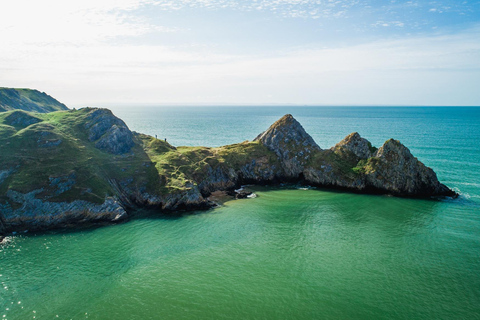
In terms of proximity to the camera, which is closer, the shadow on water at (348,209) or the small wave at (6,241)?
the small wave at (6,241)

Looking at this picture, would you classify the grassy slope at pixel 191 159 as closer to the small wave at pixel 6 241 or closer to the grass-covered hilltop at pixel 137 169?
the grass-covered hilltop at pixel 137 169

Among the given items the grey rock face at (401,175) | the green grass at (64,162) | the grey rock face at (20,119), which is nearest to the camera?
the green grass at (64,162)

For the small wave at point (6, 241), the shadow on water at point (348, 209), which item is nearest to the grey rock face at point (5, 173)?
the small wave at point (6, 241)

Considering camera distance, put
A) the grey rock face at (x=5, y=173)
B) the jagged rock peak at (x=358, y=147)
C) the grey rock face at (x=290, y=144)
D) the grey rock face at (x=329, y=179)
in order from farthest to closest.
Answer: the grey rock face at (x=290, y=144) → the jagged rock peak at (x=358, y=147) → the grey rock face at (x=329, y=179) → the grey rock face at (x=5, y=173)

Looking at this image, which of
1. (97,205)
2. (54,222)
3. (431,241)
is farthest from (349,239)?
(54,222)

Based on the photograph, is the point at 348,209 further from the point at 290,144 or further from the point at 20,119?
the point at 20,119

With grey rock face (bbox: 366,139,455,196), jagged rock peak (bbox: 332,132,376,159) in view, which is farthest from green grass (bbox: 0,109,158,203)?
grey rock face (bbox: 366,139,455,196)

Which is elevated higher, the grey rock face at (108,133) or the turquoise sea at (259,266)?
the grey rock face at (108,133)
